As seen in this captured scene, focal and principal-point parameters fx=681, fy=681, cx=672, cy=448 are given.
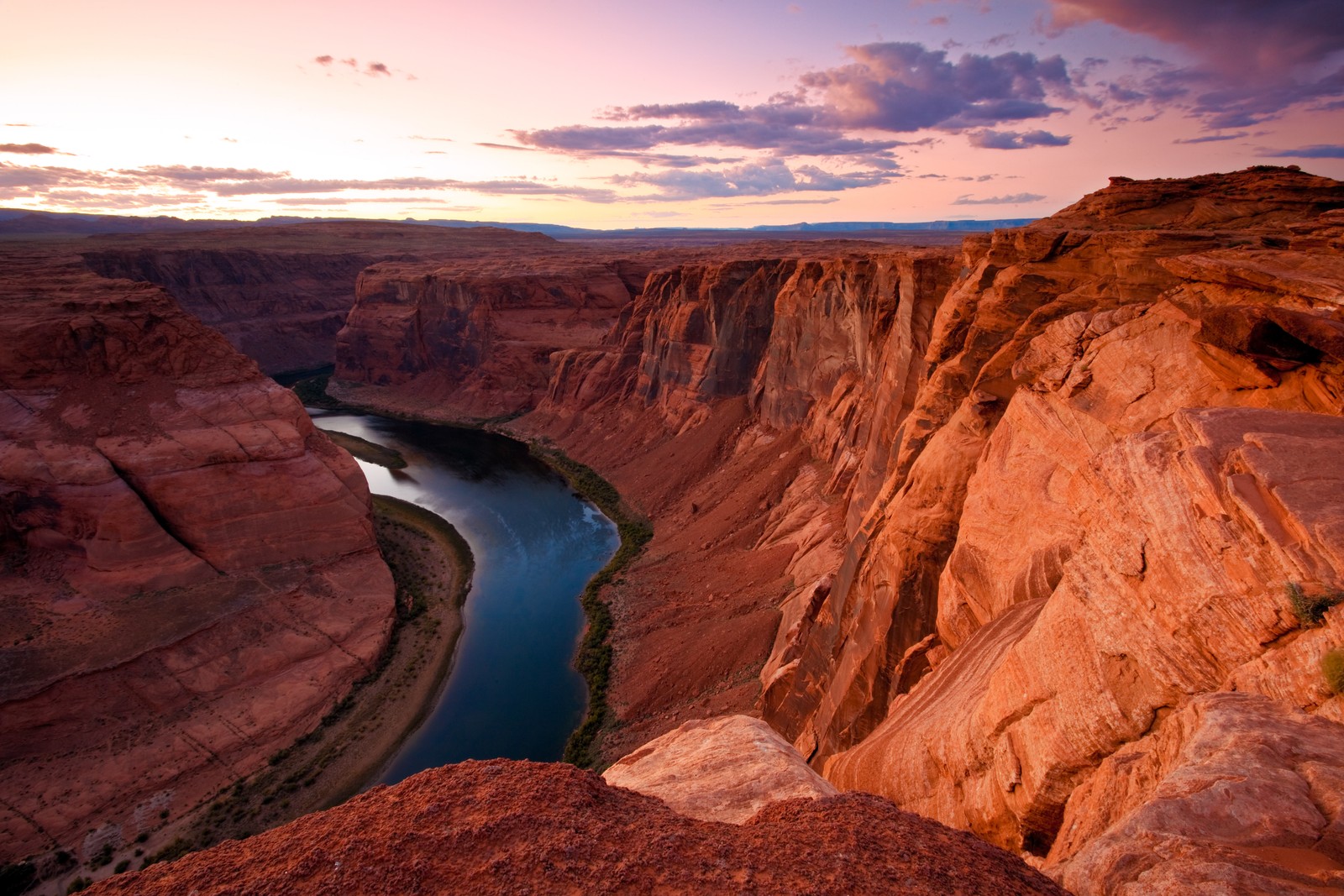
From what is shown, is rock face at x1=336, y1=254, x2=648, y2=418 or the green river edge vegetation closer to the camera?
the green river edge vegetation

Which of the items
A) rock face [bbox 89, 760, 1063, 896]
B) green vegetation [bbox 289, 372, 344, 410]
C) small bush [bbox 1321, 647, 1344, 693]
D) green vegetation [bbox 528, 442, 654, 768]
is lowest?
green vegetation [bbox 528, 442, 654, 768]

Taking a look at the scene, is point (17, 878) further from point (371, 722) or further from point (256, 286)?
point (256, 286)

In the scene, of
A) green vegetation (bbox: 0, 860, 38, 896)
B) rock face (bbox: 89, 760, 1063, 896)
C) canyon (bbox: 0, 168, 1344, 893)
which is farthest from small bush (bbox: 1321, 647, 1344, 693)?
A: green vegetation (bbox: 0, 860, 38, 896)

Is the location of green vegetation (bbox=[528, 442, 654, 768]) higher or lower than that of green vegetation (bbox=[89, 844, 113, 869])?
higher

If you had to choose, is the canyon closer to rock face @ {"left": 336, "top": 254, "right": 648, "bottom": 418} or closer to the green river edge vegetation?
the green river edge vegetation

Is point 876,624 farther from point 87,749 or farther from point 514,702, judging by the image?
point 87,749

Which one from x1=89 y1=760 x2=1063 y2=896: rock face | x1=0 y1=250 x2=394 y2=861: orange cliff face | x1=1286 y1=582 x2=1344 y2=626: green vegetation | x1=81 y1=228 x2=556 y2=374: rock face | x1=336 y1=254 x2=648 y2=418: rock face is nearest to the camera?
x1=89 y1=760 x2=1063 y2=896: rock face

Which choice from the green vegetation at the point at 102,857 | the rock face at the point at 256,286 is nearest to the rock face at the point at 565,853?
the green vegetation at the point at 102,857
